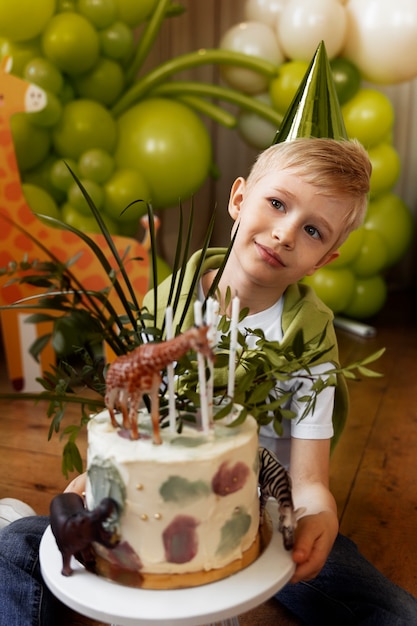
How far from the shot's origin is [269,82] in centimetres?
239

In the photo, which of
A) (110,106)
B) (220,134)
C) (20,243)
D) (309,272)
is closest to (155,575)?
(309,272)

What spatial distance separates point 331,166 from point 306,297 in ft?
0.74

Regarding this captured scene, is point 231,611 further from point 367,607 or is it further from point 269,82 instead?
point 269,82

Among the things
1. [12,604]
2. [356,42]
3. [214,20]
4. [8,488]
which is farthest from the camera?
[214,20]

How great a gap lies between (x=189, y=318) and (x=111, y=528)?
Answer: 446 millimetres

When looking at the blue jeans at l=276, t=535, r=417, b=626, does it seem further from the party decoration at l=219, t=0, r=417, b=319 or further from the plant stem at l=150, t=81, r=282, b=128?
the plant stem at l=150, t=81, r=282, b=128

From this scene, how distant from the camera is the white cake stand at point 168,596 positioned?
0.63 m

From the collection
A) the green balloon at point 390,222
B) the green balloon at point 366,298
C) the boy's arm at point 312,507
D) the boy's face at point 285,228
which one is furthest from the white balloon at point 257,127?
the boy's arm at point 312,507

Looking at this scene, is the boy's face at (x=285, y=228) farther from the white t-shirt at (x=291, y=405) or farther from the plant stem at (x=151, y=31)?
the plant stem at (x=151, y=31)

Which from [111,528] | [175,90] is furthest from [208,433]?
[175,90]

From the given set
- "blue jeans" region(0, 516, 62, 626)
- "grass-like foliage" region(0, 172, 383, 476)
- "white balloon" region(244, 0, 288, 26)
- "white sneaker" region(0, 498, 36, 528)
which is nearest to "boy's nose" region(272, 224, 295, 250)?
"grass-like foliage" region(0, 172, 383, 476)

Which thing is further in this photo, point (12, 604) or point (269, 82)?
point (269, 82)

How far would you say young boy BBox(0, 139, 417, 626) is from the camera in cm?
101

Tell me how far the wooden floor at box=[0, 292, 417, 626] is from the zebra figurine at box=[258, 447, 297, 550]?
439 mm
